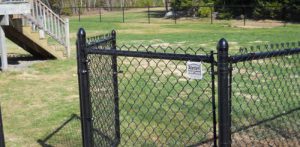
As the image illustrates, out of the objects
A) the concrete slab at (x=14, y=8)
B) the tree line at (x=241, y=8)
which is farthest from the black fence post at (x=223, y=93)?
the tree line at (x=241, y=8)

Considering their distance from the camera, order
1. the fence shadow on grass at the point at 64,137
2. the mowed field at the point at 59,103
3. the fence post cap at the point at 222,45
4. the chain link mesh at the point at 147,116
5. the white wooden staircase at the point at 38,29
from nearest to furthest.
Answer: the fence post cap at the point at 222,45 < the chain link mesh at the point at 147,116 < the fence shadow on grass at the point at 64,137 < the mowed field at the point at 59,103 < the white wooden staircase at the point at 38,29

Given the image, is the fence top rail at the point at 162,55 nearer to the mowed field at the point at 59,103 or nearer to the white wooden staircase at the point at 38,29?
the mowed field at the point at 59,103

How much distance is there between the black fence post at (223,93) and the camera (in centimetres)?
289

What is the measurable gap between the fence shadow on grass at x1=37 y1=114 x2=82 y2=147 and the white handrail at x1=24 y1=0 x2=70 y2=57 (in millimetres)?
7927

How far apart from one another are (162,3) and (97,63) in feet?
179

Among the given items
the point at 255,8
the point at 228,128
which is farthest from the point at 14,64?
the point at 255,8

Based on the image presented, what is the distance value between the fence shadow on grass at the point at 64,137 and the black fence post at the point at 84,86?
2.56 meters

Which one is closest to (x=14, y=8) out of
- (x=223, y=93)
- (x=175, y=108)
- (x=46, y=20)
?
(x=46, y=20)

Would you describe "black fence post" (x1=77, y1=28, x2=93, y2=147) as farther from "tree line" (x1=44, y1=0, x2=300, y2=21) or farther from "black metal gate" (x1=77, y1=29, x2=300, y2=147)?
"tree line" (x1=44, y1=0, x2=300, y2=21)

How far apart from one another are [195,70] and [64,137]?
4086 mm

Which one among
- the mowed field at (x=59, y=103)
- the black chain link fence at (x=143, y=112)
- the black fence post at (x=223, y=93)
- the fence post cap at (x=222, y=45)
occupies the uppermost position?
the fence post cap at (x=222, y=45)

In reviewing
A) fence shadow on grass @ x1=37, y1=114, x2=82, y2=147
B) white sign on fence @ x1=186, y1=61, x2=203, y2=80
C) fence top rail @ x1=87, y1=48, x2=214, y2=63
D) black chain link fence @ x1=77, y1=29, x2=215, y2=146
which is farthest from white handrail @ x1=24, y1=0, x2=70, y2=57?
white sign on fence @ x1=186, y1=61, x2=203, y2=80

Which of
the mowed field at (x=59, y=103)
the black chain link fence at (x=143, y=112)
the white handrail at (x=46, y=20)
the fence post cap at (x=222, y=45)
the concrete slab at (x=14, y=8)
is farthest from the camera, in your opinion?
the white handrail at (x=46, y=20)

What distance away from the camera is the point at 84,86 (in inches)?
151
